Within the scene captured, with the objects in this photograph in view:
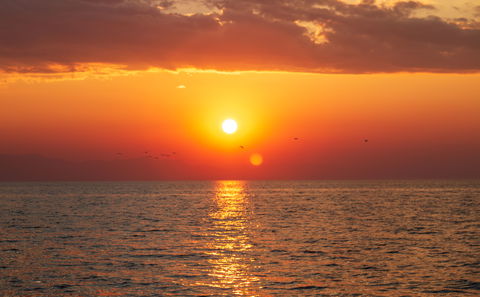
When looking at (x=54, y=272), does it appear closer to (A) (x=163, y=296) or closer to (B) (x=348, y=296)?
(A) (x=163, y=296)

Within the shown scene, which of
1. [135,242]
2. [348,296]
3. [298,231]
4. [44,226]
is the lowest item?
[348,296]

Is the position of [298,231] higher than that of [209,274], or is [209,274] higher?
[298,231]

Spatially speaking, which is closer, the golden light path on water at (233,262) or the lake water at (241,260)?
the lake water at (241,260)

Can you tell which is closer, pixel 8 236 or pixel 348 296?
pixel 348 296

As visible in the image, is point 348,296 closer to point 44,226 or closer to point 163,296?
point 163,296

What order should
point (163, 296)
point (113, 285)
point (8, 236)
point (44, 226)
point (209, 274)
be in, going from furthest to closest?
1. point (44, 226)
2. point (8, 236)
3. point (209, 274)
4. point (113, 285)
5. point (163, 296)

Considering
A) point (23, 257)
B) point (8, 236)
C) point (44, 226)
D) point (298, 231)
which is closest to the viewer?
point (23, 257)

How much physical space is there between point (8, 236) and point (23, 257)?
19190 mm

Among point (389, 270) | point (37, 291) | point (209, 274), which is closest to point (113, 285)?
point (37, 291)

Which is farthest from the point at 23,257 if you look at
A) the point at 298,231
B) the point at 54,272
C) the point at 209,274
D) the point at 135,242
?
the point at 298,231

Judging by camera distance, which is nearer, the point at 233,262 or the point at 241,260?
the point at 233,262

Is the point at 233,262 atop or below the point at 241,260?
below

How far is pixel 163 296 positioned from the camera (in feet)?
113

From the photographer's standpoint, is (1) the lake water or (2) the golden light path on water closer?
(1) the lake water
